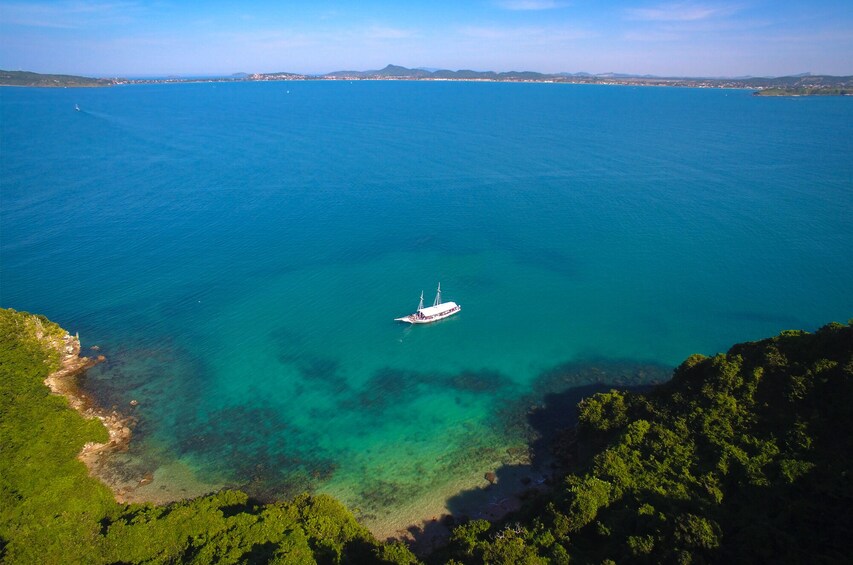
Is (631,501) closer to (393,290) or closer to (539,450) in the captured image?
(539,450)

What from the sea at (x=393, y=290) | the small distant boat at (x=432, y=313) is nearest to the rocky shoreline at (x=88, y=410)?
the sea at (x=393, y=290)

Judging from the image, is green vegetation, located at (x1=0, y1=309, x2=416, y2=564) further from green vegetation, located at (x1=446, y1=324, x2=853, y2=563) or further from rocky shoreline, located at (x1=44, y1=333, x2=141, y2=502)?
green vegetation, located at (x1=446, y1=324, x2=853, y2=563)

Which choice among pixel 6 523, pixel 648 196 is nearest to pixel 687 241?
pixel 648 196

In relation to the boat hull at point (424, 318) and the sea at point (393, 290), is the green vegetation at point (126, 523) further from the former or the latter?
the boat hull at point (424, 318)

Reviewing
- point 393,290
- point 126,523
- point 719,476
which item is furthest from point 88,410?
point 719,476

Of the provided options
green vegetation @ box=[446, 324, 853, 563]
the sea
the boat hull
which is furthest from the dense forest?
the boat hull

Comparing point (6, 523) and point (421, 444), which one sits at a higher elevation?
point (6, 523)

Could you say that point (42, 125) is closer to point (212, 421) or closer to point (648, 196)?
point (212, 421)
